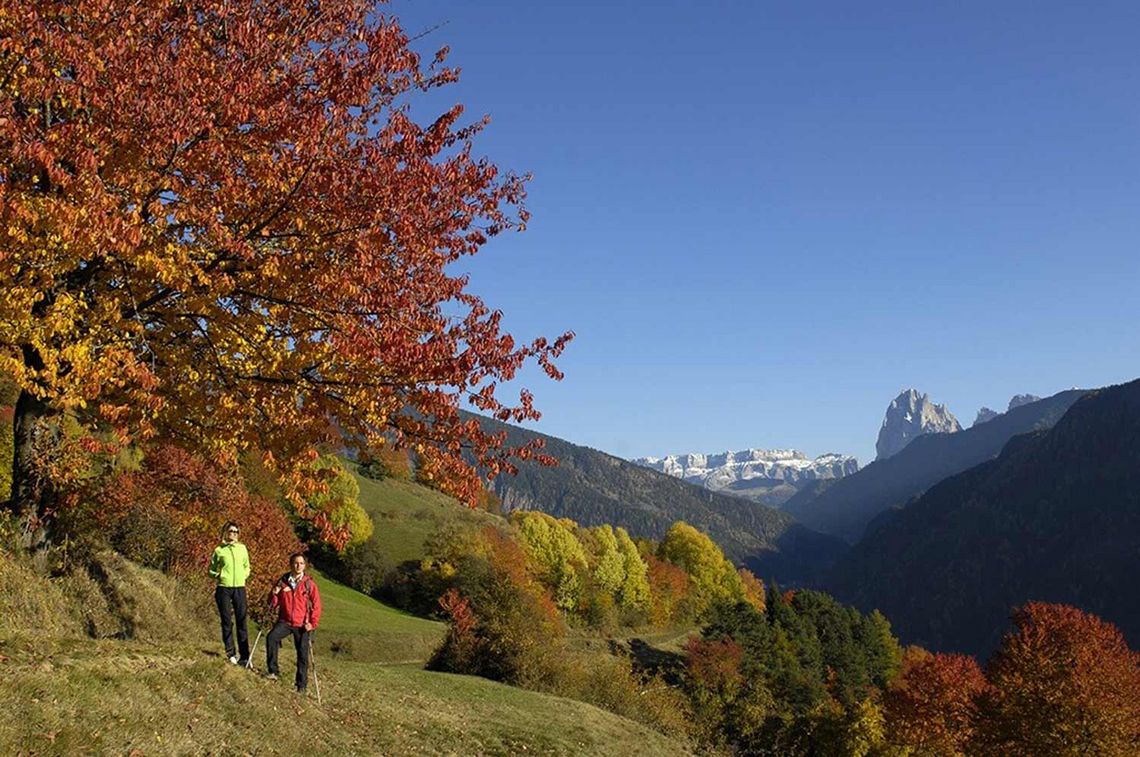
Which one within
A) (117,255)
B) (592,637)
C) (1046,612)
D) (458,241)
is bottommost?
(592,637)

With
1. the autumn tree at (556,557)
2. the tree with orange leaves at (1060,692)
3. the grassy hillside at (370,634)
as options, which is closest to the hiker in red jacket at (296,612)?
the grassy hillside at (370,634)

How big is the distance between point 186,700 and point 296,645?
3.38 metres

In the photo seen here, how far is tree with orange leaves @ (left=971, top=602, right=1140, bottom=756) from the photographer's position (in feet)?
150

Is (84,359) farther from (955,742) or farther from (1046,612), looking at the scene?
(955,742)

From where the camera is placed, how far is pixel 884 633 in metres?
124

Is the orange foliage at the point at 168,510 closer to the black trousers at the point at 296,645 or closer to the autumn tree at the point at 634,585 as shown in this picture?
the black trousers at the point at 296,645

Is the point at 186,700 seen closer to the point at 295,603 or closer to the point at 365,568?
the point at 295,603

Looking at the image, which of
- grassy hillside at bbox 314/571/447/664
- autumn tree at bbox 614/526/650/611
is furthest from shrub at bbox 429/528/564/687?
autumn tree at bbox 614/526/650/611

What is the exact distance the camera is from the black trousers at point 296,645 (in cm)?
1595

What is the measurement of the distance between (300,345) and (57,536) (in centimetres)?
1452

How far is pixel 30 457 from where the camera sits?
15062mm

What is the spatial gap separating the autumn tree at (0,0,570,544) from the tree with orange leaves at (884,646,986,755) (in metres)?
62.6

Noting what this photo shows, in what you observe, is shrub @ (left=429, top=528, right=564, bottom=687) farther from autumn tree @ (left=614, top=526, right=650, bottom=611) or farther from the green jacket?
autumn tree @ (left=614, top=526, right=650, bottom=611)

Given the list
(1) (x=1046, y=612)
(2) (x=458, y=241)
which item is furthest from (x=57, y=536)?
(1) (x=1046, y=612)
